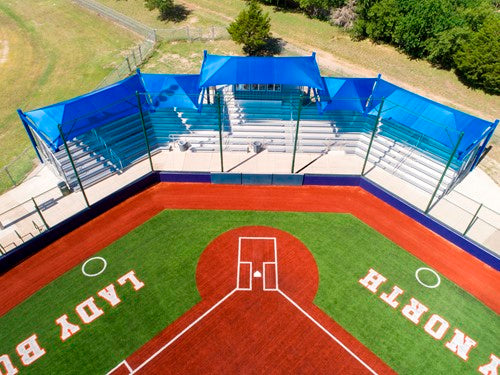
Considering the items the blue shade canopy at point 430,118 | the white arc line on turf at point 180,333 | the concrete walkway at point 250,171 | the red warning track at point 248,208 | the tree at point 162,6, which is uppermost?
the tree at point 162,6

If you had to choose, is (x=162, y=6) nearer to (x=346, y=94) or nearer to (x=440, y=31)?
(x=346, y=94)

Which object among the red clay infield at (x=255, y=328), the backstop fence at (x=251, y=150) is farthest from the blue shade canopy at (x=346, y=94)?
the red clay infield at (x=255, y=328)

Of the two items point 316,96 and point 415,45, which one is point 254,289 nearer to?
point 316,96

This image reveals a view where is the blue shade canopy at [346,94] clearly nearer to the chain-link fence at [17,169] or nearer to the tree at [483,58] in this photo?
the tree at [483,58]

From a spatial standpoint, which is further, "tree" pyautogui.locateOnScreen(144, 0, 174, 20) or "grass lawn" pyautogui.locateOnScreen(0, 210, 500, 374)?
"tree" pyautogui.locateOnScreen(144, 0, 174, 20)

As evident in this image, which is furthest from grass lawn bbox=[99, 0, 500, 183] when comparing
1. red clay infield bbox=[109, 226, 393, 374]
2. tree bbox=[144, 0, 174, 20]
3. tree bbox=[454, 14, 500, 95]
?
red clay infield bbox=[109, 226, 393, 374]

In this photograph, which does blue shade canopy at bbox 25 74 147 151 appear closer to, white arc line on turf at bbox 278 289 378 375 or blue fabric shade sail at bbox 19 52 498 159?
blue fabric shade sail at bbox 19 52 498 159
